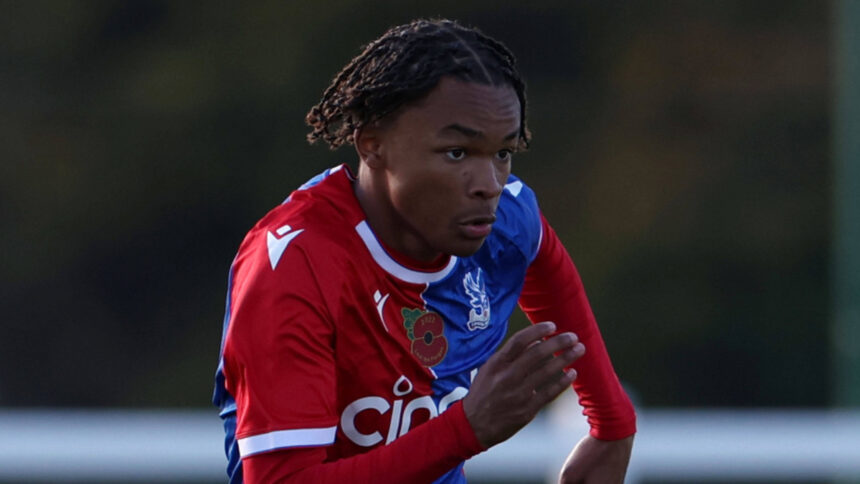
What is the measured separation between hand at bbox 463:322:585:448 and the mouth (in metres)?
0.37

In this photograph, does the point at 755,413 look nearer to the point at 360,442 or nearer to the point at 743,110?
the point at 743,110

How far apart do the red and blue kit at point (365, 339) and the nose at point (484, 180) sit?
284 mm

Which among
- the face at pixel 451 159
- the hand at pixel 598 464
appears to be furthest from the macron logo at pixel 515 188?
the hand at pixel 598 464

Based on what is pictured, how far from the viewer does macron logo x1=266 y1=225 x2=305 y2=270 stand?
281 centimetres

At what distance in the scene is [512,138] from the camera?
2926 millimetres

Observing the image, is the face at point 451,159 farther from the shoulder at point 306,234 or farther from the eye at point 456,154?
the shoulder at point 306,234

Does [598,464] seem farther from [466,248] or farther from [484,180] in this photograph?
[484,180]

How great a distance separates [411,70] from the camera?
2910 mm

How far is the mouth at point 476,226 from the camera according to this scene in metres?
2.92

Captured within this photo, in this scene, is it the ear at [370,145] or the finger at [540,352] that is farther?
the ear at [370,145]

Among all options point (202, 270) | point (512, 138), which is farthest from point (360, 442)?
point (202, 270)

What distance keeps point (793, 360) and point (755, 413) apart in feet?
1.41

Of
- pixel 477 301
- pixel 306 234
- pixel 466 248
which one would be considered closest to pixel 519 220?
pixel 477 301

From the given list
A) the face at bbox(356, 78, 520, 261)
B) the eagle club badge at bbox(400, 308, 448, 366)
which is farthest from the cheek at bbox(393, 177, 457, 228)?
the eagle club badge at bbox(400, 308, 448, 366)
